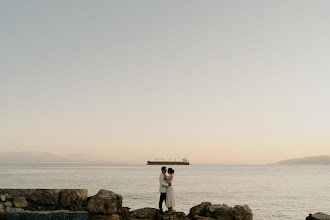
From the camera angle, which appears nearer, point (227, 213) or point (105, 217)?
point (105, 217)

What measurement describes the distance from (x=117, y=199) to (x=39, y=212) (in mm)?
2438

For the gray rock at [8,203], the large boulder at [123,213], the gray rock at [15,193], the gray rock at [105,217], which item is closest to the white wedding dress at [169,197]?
the large boulder at [123,213]

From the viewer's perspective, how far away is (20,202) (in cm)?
1065

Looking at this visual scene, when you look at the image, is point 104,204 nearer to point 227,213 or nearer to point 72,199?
point 72,199

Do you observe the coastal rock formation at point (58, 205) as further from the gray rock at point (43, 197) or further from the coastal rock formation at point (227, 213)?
the coastal rock formation at point (227, 213)

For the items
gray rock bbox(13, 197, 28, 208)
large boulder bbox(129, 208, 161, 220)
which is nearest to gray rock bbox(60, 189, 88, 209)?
gray rock bbox(13, 197, 28, 208)

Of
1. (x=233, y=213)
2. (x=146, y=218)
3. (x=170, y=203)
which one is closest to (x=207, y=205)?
(x=233, y=213)

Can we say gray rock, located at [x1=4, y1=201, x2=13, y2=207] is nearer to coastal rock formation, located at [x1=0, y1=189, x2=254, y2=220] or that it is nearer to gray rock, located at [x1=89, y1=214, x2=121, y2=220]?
coastal rock formation, located at [x1=0, y1=189, x2=254, y2=220]

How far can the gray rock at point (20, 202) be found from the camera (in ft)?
34.8

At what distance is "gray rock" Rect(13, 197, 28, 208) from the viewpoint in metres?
10.6

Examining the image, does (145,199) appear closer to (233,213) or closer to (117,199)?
(233,213)

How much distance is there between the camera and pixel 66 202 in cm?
1079

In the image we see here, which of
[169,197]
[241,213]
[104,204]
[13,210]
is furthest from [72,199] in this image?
[241,213]

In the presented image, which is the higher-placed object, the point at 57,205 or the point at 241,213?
the point at 57,205
